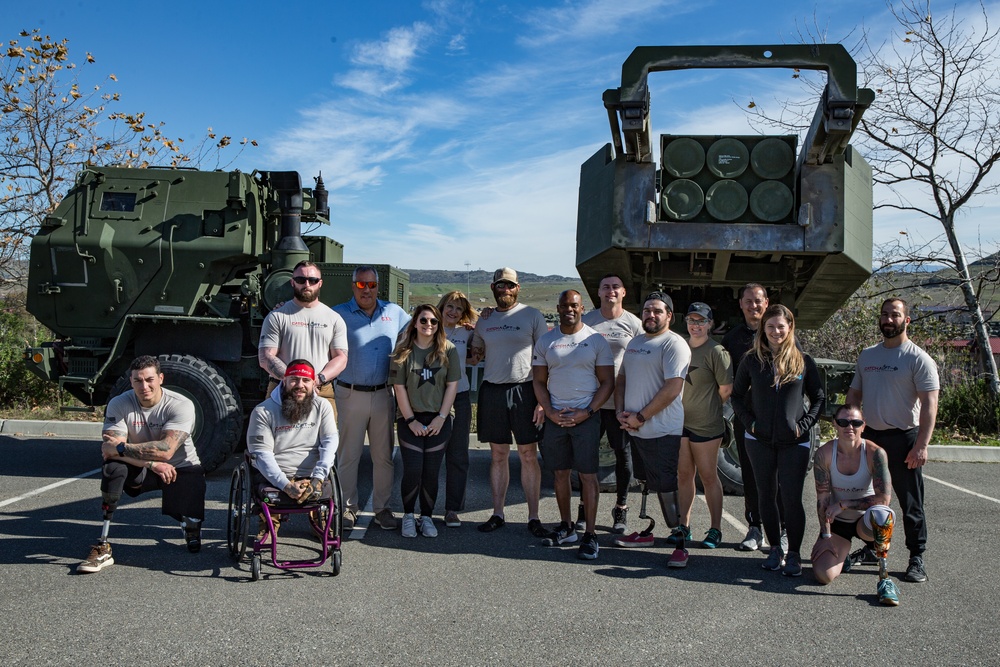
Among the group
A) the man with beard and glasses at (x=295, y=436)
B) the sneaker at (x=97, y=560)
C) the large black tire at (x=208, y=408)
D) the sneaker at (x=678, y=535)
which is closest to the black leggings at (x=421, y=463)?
the man with beard and glasses at (x=295, y=436)

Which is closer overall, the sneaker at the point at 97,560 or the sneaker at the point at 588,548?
the sneaker at the point at 97,560

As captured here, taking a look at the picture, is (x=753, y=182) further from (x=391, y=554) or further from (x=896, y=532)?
(x=391, y=554)

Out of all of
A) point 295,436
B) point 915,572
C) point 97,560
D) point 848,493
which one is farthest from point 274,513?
point 915,572

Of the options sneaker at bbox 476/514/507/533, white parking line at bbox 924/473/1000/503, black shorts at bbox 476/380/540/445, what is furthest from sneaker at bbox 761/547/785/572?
white parking line at bbox 924/473/1000/503

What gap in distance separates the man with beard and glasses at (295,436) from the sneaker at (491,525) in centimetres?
138

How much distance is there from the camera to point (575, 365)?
18.2 feet

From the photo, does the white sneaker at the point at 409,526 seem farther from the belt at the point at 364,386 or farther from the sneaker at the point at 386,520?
the belt at the point at 364,386

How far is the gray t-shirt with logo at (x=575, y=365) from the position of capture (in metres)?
5.54

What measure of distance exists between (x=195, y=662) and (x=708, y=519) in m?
4.07

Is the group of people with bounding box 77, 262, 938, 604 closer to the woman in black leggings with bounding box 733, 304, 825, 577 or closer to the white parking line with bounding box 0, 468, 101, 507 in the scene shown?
the woman in black leggings with bounding box 733, 304, 825, 577

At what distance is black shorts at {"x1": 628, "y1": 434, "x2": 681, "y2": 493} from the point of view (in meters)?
5.41

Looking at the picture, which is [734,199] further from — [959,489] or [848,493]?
[959,489]

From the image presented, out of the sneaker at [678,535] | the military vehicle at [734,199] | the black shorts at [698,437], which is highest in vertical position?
the military vehicle at [734,199]

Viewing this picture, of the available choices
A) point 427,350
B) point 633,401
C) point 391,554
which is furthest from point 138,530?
point 633,401
